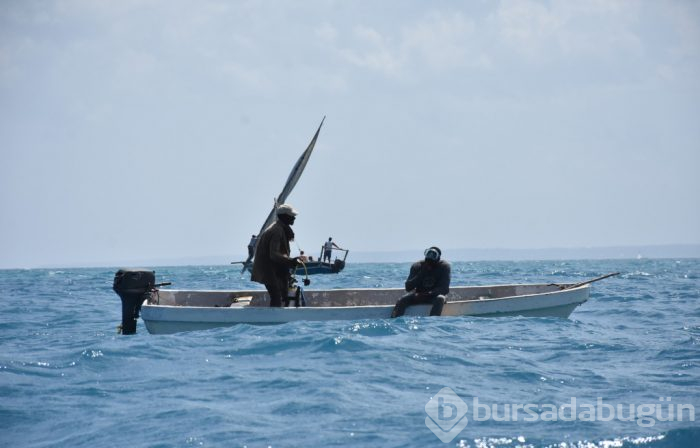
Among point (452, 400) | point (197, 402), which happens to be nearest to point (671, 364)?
point (452, 400)

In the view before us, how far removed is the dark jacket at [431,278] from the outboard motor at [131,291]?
5136 mm

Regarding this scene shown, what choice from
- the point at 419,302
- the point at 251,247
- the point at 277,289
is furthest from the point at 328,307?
the point at 251,247

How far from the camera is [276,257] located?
14.5 m

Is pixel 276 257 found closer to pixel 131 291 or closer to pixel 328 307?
pixel 328 307

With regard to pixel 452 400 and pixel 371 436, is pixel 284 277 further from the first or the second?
pixel 371 436

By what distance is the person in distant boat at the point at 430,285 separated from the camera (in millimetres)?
15555

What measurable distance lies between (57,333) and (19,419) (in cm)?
920

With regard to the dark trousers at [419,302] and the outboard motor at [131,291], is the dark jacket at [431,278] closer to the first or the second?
the dark trousers at [419,302]

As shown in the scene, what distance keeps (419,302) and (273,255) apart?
318 cm

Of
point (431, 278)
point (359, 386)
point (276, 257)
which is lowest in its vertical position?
point (359, 386)

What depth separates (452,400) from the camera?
9562 millimetres

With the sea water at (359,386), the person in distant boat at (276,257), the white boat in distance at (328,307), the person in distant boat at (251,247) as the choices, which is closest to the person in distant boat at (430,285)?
the white boat in distance at (328,307)

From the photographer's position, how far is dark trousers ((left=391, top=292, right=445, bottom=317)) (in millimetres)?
15531

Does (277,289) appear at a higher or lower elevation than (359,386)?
higher
